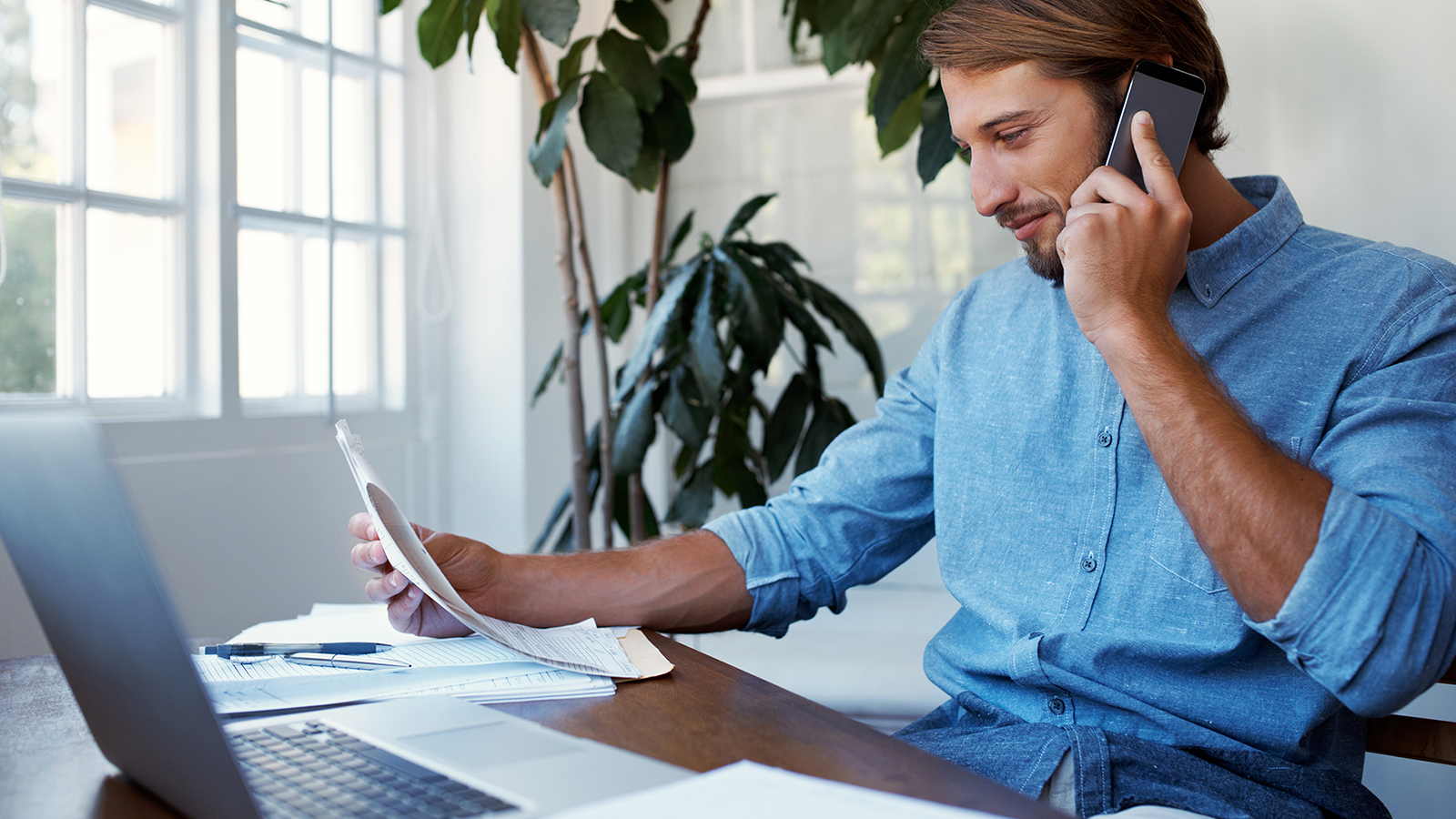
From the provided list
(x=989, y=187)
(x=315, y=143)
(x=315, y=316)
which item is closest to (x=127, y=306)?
(x=315, y=316)

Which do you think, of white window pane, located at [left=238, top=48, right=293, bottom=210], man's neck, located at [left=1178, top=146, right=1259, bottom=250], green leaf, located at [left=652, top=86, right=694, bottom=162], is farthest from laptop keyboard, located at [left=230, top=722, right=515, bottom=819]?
white window pane, located at [left=238, top=48, right=293, bottom=210]

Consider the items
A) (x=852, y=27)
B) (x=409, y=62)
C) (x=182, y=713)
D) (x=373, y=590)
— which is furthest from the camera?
(x=409, y=62)

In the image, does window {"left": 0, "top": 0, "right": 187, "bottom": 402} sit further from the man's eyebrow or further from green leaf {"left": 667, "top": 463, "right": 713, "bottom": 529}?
the man's eyebrow

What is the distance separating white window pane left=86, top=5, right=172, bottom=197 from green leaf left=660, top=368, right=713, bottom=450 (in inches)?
39.4

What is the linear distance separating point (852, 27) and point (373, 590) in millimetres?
1156

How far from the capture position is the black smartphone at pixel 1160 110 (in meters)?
1.01

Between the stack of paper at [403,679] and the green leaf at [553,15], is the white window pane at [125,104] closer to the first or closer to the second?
the green leaf at [553,15]

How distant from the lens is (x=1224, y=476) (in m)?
0.78

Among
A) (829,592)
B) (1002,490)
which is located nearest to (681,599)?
(829,592)

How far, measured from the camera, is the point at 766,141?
2.66 metres

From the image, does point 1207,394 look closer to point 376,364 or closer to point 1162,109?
point 1162,109

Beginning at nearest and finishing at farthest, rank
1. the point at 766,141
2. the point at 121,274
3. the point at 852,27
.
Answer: the point at 852,27 < the point at 121,274 < the point at 766,141

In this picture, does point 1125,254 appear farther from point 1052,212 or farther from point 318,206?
point 318,206

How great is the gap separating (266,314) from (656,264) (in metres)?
0.80
